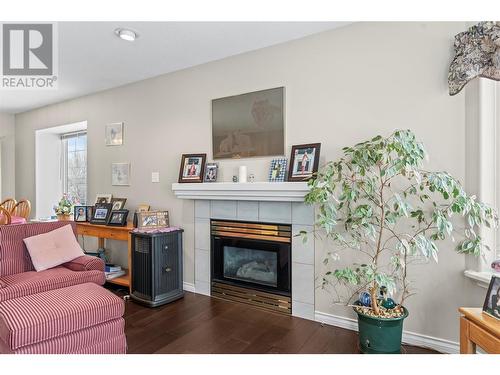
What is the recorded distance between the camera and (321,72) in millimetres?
2543

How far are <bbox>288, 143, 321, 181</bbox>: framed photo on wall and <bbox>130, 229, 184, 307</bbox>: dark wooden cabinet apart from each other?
1398 mm

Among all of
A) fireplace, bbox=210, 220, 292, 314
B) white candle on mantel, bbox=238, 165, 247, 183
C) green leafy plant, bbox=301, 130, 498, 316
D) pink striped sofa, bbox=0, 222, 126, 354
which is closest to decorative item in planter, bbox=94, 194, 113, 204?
pink striped sofa, bbox=0, 222, 126, 354

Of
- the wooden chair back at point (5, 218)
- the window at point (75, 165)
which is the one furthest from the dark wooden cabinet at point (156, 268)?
the window at point (75, 165)

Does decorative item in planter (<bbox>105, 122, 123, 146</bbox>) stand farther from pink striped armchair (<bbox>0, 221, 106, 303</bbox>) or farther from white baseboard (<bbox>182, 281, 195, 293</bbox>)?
white baseboard (<bbox>182, 281, 195, 293</bbox>)

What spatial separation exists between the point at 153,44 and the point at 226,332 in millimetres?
2588

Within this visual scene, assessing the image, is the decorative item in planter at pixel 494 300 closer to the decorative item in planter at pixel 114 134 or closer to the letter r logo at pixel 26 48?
the letter r logo at pixel 26 48

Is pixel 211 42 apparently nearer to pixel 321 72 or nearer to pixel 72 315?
pixel 321 72

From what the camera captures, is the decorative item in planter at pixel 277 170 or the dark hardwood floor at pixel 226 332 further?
the decorative item in planter at pixel 277 170

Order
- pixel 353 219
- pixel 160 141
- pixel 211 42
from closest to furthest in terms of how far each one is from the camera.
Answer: pixel 353 219, pixel 211 42, pixel 160 141

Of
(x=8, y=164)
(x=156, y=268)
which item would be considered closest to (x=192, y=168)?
(x=156, y=268)

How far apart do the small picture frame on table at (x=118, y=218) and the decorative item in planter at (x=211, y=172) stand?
1.17 m

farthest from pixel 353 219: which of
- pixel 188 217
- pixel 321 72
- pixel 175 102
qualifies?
pixel 175 102

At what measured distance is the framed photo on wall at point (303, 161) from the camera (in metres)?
2.50
